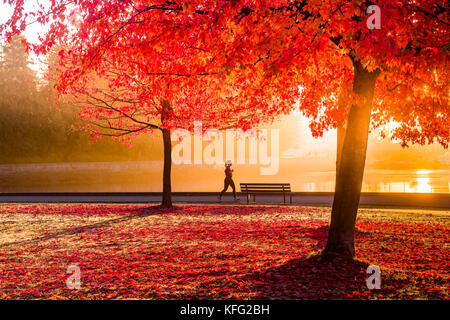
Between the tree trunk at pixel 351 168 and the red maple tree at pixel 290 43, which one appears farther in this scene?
the tree trunk at pixel 351 168

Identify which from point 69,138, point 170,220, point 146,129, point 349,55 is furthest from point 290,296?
point 69,138

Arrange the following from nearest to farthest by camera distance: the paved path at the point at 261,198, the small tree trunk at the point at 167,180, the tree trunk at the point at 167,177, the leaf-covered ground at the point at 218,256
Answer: the leaf-covered ground at the point at 218,256
the tree trunk at the point at 167,177
the small tree trunk at the point at 167,180
the paved path at the point at 261,198

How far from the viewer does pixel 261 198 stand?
23.0 meters

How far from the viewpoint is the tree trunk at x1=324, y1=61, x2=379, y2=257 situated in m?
8.16

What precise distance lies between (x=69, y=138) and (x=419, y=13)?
70217 millimetres

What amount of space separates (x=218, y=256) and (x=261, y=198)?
1404cm

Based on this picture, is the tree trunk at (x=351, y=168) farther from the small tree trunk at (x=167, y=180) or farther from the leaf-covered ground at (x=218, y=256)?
the small tree trunk at (x=167, y=180)

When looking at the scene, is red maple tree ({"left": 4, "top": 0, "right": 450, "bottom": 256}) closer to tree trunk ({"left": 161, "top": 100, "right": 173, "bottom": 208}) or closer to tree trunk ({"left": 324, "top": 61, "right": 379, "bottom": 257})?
tree trunk ({"left": 324, "top": 61, "right": 379, "bottom": 257})

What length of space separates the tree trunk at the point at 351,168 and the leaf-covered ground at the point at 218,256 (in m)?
0.44

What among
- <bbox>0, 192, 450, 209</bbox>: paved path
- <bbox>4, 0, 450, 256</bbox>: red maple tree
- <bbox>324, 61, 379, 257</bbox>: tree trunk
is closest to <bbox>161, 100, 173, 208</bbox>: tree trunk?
<bbox>0, 192, 450, 209</bbox>: paved path

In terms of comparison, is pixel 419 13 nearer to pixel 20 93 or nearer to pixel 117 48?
pixel 117 48

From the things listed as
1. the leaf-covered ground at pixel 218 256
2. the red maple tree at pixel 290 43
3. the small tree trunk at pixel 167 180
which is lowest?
the leaf-covered ground at pixel 218 256

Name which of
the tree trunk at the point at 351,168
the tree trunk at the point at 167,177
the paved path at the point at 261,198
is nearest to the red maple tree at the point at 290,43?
the tree trunk at the point at 351,168

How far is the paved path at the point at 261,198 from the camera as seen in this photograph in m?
18.8
